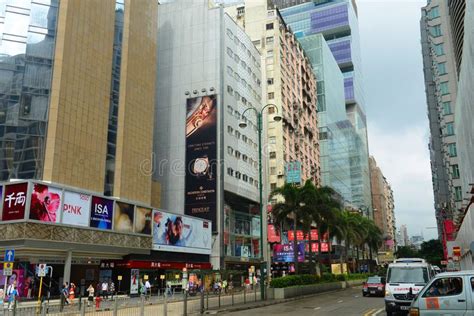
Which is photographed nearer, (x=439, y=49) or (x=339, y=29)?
(x=439, y=49)

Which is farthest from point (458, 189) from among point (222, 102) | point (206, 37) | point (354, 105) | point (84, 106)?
point (354, 105)

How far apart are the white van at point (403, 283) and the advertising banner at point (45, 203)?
82.8ft

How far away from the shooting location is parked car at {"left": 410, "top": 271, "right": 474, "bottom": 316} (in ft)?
37.9

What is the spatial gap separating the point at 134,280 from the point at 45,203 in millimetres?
12339

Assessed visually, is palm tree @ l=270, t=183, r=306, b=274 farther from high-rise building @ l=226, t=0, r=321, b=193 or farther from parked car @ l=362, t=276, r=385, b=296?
high-rise building @ l=226, t=0, r=321, b=193

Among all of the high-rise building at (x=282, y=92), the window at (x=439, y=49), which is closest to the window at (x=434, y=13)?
the window at (x=439, y=49)

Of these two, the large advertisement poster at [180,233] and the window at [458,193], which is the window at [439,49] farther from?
the large advertisement poster at [180,233]

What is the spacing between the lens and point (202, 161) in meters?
61.0

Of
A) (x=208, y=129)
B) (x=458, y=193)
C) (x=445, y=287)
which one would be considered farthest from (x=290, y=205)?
(x=458, y=193)

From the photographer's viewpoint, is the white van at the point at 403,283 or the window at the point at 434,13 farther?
the window at the point at 434,13

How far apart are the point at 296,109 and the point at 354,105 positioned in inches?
3284

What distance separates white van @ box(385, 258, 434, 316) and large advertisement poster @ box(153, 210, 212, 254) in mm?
30691

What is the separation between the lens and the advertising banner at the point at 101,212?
3934 cm

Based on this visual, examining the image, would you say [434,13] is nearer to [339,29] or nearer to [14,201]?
[14,201]
